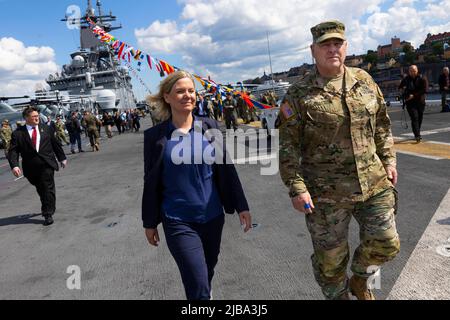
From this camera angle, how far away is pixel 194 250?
2.53 m

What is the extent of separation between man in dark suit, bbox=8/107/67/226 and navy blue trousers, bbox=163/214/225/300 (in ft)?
14.3

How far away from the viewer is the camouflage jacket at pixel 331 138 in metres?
2.54

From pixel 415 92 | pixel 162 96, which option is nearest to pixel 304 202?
pixel 162 96

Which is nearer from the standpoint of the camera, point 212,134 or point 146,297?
point 212,134

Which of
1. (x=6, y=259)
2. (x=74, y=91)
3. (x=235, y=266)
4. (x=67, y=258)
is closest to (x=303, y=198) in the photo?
(x=235, y=266)

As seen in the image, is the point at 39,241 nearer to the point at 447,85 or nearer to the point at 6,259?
the point at 6,259

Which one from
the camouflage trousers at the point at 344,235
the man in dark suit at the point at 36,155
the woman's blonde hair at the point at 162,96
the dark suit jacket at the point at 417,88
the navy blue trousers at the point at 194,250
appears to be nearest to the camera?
the navy blue trousers at the point at 194,250

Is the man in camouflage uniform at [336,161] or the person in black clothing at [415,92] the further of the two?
the person in black clothing at [415,92]

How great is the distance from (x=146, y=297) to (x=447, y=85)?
47.5ft

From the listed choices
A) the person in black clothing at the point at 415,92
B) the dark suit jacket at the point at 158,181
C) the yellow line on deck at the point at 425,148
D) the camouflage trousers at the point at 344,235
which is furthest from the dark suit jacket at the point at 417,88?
the dark suit jacket at the point at 158,181

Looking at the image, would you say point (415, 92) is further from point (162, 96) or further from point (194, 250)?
point (194, 250)

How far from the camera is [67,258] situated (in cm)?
456

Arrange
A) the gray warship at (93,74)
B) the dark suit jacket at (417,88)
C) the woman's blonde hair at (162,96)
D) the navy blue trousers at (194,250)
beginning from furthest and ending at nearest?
the gray warship at (93,74), the dark suit jacket at (417,88), the woman's blonde hair at (162,96), the navy blue trousers at (194,250)

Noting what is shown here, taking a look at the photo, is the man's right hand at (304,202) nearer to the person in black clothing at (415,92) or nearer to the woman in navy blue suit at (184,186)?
the woman in navy blue suit at (184,186)
